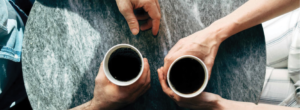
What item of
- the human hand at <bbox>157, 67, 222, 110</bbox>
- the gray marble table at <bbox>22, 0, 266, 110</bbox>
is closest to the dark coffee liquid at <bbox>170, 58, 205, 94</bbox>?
the human hand at <bbox>157, 67, 222, 110</bbox>

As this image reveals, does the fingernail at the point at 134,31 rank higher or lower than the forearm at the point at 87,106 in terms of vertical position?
higher

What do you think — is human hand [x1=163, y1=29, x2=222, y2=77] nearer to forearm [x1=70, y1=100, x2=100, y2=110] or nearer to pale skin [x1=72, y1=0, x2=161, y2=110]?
pale skin [x1=72, y1=0, x2=161, y2=110]

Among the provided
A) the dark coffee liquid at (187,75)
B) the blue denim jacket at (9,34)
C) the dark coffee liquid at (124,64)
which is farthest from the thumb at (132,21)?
the blue denim jacket at (9,34)

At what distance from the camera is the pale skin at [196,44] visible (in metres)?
0.71

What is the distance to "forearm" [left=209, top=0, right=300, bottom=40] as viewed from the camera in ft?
2.53

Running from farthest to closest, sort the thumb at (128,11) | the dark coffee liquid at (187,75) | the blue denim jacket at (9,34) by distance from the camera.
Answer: the blue denim jacket at (9,34) < the thumb at (128,11) < the dark coffee liquid at (187,75)

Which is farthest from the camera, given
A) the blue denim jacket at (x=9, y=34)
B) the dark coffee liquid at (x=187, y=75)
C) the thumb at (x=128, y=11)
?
the blue denim jacket at (x=9, y=34)

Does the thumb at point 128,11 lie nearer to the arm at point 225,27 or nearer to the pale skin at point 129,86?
the pale skin at point 129,86

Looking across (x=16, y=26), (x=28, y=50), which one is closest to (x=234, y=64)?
(x=28, y=50)

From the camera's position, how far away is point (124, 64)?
0.67 meters

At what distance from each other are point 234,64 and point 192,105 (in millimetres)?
341

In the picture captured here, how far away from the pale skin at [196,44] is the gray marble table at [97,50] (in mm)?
55

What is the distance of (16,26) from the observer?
987 mm

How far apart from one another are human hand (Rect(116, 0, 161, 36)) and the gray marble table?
5cm
